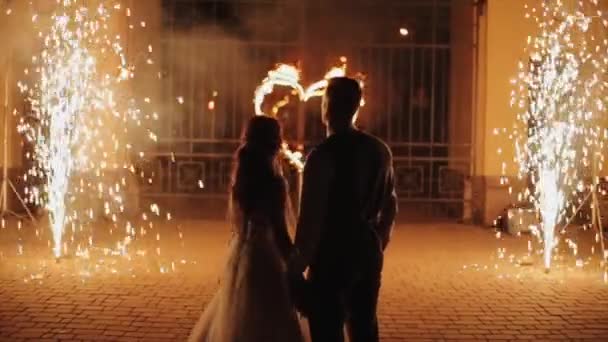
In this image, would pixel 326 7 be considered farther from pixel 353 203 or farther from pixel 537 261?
pixel 353 203

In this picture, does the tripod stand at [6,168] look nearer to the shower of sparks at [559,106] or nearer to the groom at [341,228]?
the shower of sparks at [559,106]

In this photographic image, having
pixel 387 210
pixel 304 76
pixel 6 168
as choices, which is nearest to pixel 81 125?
pixel 6 168

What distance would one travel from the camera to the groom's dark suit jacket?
455 centimetres

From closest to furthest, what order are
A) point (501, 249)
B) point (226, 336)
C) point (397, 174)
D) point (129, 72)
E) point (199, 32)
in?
point (226, 336) → point (501, 249) → point (129, 72) → point (397, 174) → point (199, 32)

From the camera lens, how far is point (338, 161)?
182 inches

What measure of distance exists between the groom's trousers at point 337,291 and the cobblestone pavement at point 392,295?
2161 millimetres

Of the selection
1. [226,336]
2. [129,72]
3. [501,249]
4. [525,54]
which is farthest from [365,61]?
[226,336]

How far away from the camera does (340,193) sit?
4.63 metres

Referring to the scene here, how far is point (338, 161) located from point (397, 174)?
31.2 ft

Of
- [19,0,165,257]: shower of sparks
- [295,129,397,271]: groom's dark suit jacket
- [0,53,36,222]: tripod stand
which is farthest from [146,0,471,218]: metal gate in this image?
[295,129,397,271]: groom's dark suit jacket

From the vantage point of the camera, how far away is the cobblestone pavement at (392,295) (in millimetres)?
6867

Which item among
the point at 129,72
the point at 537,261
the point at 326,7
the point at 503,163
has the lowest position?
the point at 537,261

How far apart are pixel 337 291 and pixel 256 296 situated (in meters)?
0.94

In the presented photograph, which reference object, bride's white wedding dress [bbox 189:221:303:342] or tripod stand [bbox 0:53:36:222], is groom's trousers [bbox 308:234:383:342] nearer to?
bride's white wedding dress [bbox 189:221:303:342]
